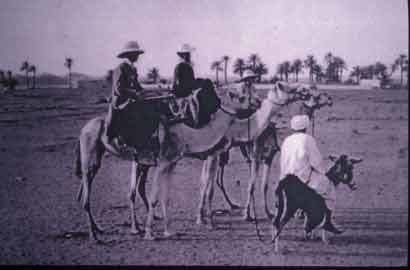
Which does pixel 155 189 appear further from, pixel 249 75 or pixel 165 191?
pixel 249 75

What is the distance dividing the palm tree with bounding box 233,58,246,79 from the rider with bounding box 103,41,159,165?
1.57 m

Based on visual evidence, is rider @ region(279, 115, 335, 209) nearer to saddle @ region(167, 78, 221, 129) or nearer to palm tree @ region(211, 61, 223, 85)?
saddle @ region(167, 78, 221, 129)

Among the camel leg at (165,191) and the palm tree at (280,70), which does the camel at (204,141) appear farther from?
the palm tree at (280,70)

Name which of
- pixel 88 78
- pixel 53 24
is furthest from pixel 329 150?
pixel 53 24

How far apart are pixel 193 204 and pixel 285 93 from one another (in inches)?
94.8

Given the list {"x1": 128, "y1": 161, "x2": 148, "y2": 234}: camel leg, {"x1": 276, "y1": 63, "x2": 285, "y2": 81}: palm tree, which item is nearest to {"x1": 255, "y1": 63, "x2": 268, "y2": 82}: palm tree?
{"x1": 276, "y1": 63, "x2": 285, "y2": 81}: palm tree

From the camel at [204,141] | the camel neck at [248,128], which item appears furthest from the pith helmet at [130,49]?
the camel neck at [248,128]

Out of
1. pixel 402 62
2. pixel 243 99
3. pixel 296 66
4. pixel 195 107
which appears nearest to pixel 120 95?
pixel 195 107

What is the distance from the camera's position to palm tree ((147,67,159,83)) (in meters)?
6.81

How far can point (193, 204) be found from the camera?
7426mm

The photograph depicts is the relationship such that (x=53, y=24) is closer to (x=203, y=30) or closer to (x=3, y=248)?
(x=203, y=30)

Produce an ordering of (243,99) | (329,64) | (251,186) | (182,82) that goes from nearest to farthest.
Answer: (182,82) < (251,186) < (329,64) < (243,99)

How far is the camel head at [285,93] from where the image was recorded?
6.42 meters

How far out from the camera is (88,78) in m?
7.64
